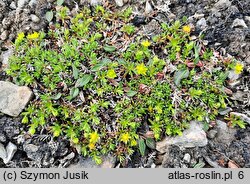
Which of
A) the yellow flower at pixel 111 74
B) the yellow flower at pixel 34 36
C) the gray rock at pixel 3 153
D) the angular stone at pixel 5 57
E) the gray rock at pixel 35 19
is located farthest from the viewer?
the gray rock at pixel 35 19

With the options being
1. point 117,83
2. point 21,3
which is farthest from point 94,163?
point 21,3

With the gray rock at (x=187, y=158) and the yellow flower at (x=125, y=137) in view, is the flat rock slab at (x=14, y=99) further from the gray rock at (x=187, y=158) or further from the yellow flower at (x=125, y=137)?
the gray rock at (x=187, y=158)

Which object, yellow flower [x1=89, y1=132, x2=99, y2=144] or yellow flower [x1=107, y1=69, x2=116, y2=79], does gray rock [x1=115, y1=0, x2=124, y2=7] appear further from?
yellow flower [x1=89, y1=132, x2=99, y2=144]

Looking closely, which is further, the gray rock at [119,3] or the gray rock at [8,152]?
the gray rock at [119,3]

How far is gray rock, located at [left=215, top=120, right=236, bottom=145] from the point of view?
13.5 feet

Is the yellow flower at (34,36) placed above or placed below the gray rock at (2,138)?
above

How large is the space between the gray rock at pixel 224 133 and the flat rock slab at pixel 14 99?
221 cm

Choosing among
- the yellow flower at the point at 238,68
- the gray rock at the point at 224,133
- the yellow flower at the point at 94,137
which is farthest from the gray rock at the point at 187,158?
the yellow flower at the point at 238,68

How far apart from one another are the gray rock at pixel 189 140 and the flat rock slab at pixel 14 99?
160 centimetres

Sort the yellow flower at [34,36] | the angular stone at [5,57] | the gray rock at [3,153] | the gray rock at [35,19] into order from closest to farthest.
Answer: the gray rock at [3,153]
the yellow flower at [34,36]
the angular stone at [5,57]
the gray rock at [35,19]

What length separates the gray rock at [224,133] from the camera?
13.5 ft

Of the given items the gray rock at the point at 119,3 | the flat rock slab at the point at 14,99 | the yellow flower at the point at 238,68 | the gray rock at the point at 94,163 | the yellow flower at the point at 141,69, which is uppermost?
the gray rock at the point at 119,3

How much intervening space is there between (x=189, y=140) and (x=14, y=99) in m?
2.03

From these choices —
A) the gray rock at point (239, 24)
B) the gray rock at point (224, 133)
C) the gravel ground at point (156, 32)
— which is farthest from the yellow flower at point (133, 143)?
the gray rock at point (239, 24)
